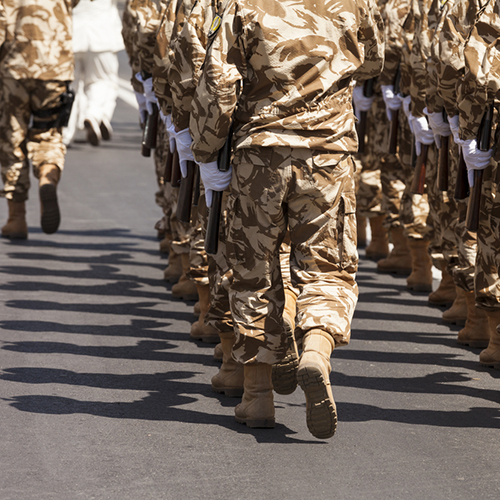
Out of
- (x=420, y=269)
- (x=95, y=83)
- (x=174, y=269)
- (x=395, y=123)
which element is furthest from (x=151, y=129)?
(x=95, y=83)

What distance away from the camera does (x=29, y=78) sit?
27.7ft

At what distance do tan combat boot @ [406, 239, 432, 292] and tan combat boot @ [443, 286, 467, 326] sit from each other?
875 mm

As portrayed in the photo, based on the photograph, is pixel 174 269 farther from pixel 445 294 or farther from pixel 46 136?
pixel 445 294

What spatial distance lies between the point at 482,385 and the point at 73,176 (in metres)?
8.48

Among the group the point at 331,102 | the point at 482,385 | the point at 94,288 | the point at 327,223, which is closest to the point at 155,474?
the point at 327,223

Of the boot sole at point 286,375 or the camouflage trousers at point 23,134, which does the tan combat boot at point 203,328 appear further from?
the camouflage trousers at point 23,134

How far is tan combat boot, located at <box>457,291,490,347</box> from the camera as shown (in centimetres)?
598

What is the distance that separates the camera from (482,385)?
524cm

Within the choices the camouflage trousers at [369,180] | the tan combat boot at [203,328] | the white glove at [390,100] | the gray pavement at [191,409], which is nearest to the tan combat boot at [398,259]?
the gray pavement at [191,409]

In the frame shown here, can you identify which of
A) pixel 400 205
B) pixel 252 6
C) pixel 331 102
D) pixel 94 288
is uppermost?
pixel 252 6

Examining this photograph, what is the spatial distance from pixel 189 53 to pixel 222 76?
0.70 metres

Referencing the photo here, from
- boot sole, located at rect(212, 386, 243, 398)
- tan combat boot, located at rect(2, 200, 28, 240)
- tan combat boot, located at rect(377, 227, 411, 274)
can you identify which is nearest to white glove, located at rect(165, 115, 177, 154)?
boot sole, located at rect(212, 386, 243, 398)

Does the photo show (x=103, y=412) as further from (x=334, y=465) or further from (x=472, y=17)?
(x=472, y=17)

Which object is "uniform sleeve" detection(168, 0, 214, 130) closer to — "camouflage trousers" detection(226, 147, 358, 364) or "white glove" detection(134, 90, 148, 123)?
"camouflage trousers" detection(226, 147, 358, 364)
